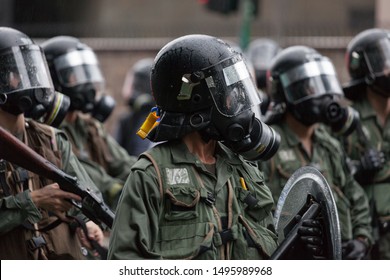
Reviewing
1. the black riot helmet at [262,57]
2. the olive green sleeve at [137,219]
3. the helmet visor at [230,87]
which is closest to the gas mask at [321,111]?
the helmet visor at [230,87]

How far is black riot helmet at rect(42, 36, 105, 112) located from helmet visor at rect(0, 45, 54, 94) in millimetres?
2238

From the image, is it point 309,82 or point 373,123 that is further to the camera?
point 373,123

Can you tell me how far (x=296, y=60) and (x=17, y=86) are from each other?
255cm

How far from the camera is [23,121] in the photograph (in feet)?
21.8

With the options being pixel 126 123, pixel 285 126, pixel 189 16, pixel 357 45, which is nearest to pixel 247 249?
pixel 285 126

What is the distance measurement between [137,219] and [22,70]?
Result: 1.89 meters

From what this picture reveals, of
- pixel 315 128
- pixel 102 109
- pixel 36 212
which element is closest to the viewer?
pixel 36 212

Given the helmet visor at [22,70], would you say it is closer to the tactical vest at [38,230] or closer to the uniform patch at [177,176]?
the tactical vest at [38,230]

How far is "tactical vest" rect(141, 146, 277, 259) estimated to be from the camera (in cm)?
518

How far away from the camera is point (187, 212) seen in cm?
522

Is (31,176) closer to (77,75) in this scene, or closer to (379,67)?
(77,75)

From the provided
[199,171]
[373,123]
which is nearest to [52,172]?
[199,171]

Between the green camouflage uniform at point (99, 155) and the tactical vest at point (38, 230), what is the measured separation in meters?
2.38

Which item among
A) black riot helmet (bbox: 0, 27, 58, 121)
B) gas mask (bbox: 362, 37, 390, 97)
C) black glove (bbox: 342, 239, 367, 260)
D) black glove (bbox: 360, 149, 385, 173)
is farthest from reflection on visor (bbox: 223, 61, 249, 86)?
gas mask (bbox: 362, 37, 390, 97)
